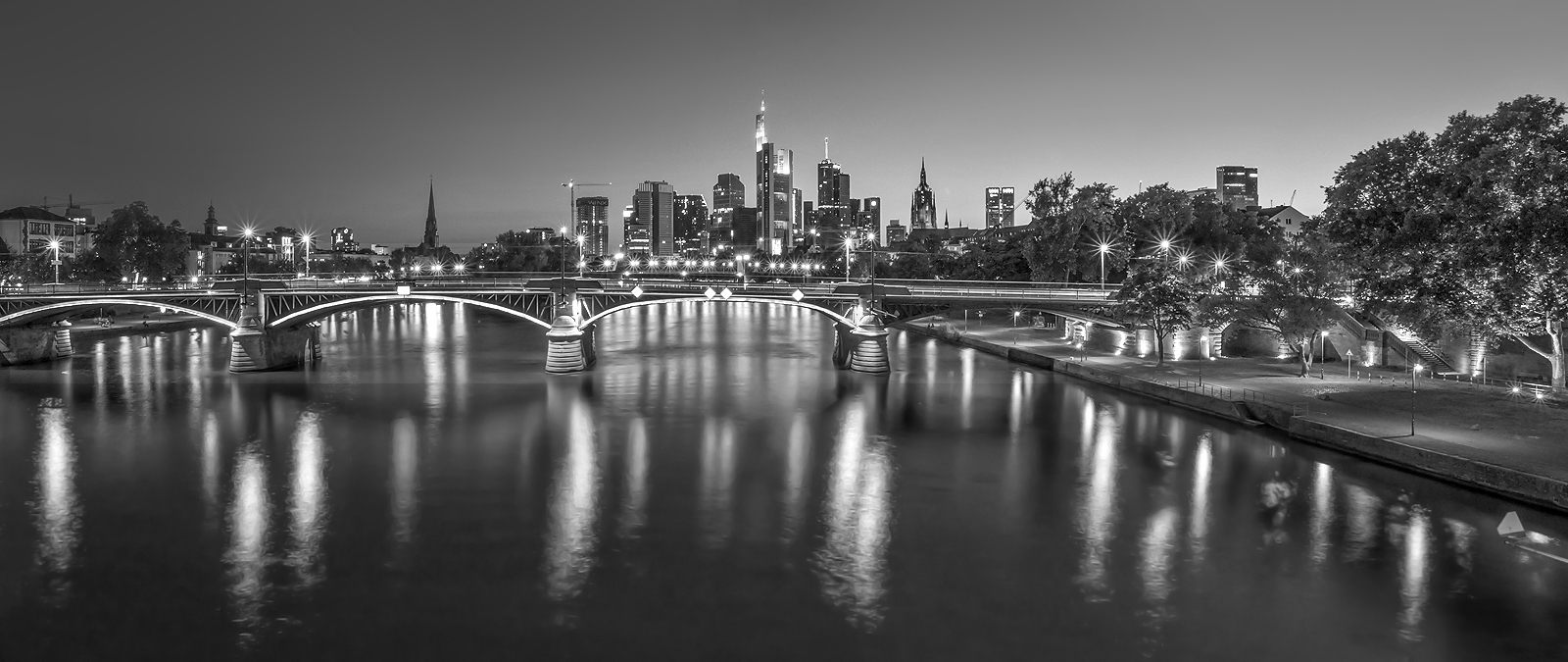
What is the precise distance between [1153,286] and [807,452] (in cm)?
2358

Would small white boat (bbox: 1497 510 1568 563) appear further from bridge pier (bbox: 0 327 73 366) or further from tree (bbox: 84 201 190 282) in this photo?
tree (bbox: 84 201 190 282)

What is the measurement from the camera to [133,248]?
9025 cm

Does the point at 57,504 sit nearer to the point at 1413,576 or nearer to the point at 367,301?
the point at 367,301

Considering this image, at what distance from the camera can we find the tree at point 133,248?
89.5 metres

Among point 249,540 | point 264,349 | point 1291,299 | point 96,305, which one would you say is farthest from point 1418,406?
point 96,305

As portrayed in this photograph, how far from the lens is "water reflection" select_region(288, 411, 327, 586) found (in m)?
22.3

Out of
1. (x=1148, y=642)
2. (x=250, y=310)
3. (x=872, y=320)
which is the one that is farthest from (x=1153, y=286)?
(x=250, y=310)

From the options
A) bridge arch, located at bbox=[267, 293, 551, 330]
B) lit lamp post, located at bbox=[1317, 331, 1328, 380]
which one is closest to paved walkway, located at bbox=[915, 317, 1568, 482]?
lit lamp post, located at bbox=[1317, 331, 1328, 380]

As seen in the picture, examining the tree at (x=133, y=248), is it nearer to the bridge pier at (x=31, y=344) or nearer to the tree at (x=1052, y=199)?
the bridge pier at (x=31, y=344)

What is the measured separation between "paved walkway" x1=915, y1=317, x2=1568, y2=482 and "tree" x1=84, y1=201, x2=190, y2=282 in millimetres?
87463

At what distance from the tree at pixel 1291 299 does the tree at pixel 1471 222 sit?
4402 mm

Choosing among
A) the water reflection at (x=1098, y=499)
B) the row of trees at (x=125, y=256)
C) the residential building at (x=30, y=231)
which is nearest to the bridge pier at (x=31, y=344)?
the row of trees at (x=125, y=256)

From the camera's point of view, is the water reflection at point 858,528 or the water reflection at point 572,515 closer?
the water reflection at point 858,528

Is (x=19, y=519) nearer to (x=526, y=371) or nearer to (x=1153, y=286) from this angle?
(x=526, y=371)
